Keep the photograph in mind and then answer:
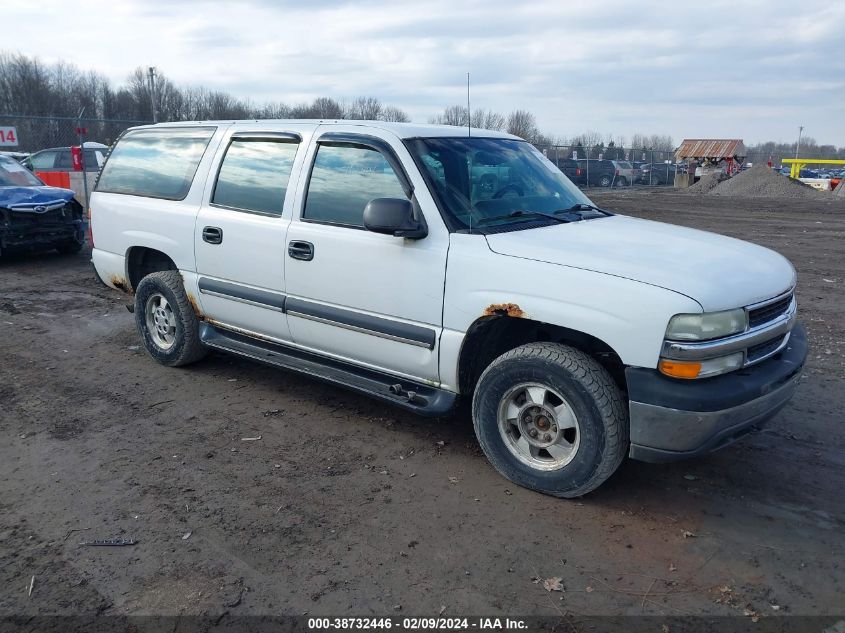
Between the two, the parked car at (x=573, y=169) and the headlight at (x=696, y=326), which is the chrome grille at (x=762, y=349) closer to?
the headlight at (x=696, y=326)

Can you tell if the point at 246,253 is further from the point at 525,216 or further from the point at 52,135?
the point at 52,135

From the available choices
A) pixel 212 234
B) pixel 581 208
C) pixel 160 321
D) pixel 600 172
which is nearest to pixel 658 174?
pixel 600 172

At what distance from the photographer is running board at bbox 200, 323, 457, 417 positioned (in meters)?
4.20

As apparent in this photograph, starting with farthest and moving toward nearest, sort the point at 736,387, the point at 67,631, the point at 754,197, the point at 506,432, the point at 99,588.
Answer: the point at 754,197
the point at 506,432
the point at 736,387
the point at 99,588
the point at 67,631

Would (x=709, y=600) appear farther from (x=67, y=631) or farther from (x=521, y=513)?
(x=67, y=631)

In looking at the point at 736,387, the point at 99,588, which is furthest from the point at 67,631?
the point at 736,387

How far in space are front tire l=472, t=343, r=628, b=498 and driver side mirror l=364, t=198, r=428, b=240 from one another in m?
0.92

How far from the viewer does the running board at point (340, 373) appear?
165 inches

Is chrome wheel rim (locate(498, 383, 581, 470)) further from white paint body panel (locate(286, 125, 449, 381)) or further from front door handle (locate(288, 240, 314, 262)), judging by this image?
front door handle (locate(288, 240, 314, 262))

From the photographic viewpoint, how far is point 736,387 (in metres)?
3.37

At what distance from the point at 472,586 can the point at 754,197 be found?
29688 mm

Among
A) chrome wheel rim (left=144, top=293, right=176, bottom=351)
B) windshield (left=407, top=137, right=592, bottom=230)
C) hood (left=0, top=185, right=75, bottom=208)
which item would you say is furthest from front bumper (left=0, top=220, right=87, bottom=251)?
windshield (left=407, top=137, right=592, bottom=230)

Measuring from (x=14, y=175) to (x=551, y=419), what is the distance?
10.8 meters

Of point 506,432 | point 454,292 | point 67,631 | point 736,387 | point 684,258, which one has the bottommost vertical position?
point 67,631
